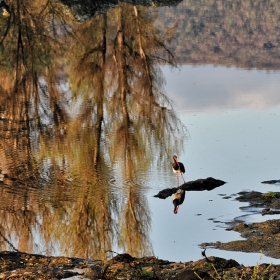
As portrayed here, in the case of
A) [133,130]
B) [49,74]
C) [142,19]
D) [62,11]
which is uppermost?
[62,11]

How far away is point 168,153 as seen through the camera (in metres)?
14.0

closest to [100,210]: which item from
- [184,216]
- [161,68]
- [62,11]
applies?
[184,216]

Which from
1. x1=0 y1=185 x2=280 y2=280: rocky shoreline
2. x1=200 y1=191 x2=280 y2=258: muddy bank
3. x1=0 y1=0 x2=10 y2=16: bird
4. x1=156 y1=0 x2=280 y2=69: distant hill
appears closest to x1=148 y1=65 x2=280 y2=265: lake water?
x1=200 y1=191 x2=280 y2=258: muddy bank

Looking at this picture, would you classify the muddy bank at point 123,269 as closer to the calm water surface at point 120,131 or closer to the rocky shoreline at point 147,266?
the rocky shoreline at point 147,266

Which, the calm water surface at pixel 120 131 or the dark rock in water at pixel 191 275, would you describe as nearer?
the dark rock in water at pixel 191 275

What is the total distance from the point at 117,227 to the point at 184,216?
0.98 metres

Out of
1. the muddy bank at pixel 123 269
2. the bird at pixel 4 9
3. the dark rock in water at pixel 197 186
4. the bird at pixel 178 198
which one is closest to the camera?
the muddy bank at pixel 123 269

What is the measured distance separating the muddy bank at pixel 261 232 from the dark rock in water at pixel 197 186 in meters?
1.12

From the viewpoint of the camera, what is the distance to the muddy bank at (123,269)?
7.15m

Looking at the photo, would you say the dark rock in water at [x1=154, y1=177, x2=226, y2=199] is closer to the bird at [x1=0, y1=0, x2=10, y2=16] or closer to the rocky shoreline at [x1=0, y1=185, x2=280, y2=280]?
the rocky shoreline at [x1=0, y1=185, x2=280, y2=280]

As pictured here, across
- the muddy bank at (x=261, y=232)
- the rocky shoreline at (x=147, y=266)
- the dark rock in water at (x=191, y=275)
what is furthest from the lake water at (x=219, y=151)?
the dark rock in water at (x=191, y=275)

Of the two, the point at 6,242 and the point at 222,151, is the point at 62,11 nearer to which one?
the point at 222,151

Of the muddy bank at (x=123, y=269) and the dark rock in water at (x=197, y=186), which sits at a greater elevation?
the dark rock in water at (x=197, y=186)

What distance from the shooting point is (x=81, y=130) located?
16109mm
